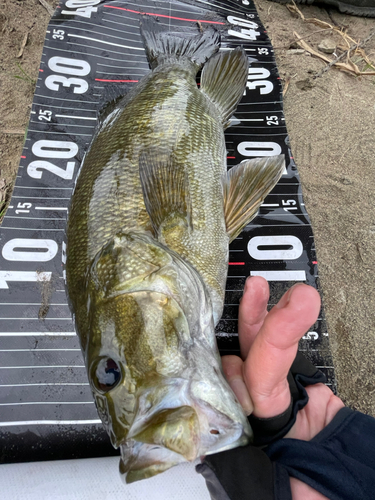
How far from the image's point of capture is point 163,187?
1558mm

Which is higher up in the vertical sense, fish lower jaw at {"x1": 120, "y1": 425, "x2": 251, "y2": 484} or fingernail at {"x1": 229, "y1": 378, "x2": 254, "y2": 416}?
fish lower jaw at {"x1": 120, "y1": 425, "x2": 251, "y2": 484}

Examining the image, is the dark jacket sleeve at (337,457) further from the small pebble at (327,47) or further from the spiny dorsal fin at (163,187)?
the small pebble at (327,47)

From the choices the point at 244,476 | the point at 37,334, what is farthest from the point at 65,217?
the point at 244,476

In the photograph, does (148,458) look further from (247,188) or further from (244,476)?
→ (247,188)

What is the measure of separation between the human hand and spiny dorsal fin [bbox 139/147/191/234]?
0.51 m

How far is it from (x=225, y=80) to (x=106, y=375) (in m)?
2.11

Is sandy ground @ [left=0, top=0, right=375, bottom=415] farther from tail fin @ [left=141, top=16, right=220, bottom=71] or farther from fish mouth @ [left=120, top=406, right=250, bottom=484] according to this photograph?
fish mouth @ [left=120, top=406, right=250, bottom=484]

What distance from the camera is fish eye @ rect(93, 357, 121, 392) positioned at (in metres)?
1.12

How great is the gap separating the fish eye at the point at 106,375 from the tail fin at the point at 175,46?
2113mm

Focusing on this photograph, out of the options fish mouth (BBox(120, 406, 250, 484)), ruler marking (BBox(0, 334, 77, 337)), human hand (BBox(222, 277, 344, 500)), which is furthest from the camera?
ruler marking (BBox(0, 334, 77, 337))

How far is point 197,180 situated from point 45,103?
178 cm

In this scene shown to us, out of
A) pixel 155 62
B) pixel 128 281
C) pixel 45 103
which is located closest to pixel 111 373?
pixel 128 281

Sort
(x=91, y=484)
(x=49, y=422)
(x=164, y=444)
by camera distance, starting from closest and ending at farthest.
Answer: (x=164, y=444) < (x=91, y=484) < (x=49, y=422)

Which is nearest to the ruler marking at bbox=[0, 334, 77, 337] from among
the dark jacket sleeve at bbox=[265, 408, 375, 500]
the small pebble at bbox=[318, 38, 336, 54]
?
the dark jacket sleeve at bbox=[265, 408, 375, 500]
